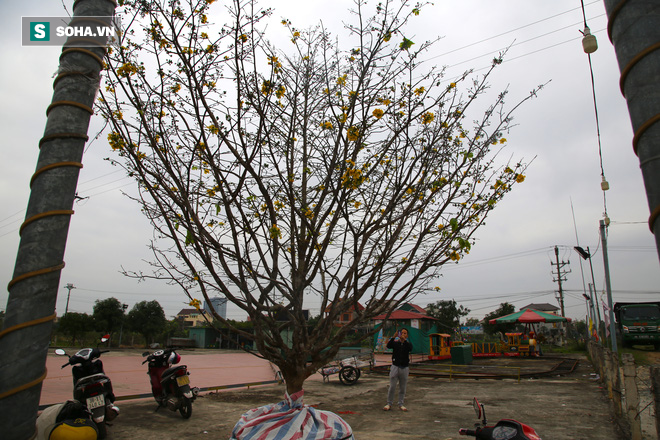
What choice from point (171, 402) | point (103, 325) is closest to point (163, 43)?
point (171, 402)

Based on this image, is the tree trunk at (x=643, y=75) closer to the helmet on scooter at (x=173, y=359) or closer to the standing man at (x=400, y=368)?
the standing man at (x=400, y=368)

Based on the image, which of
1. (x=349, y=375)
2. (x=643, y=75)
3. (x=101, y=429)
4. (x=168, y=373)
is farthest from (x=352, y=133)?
(x=349, y=375)

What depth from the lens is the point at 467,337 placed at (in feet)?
110

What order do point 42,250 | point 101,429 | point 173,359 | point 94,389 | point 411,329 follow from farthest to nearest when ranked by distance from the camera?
1. point 411,329
2. point 173,359
3. point 94,389
4. point 101,429
5. point 42,250

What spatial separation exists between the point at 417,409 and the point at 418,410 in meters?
0.10

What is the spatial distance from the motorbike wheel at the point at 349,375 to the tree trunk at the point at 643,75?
390 inches

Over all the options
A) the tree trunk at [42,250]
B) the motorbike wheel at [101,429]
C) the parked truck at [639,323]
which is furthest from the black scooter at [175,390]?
the parked truck at [639,323]

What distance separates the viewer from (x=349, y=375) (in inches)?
401

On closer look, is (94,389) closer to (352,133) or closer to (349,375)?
(352,133)

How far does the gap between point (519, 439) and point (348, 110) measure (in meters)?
2.36

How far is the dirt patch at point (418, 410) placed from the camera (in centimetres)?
520

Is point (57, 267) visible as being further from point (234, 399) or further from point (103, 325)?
point (103, 325)

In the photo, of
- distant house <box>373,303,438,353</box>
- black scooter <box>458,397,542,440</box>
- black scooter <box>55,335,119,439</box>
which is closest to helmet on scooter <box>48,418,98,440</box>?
black scooter <box>55,335,119,439</box>

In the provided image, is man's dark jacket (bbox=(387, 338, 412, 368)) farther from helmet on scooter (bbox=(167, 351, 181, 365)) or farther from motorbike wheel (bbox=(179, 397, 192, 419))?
helmet on scooter (bbox=(167, 351, 181, 365))
